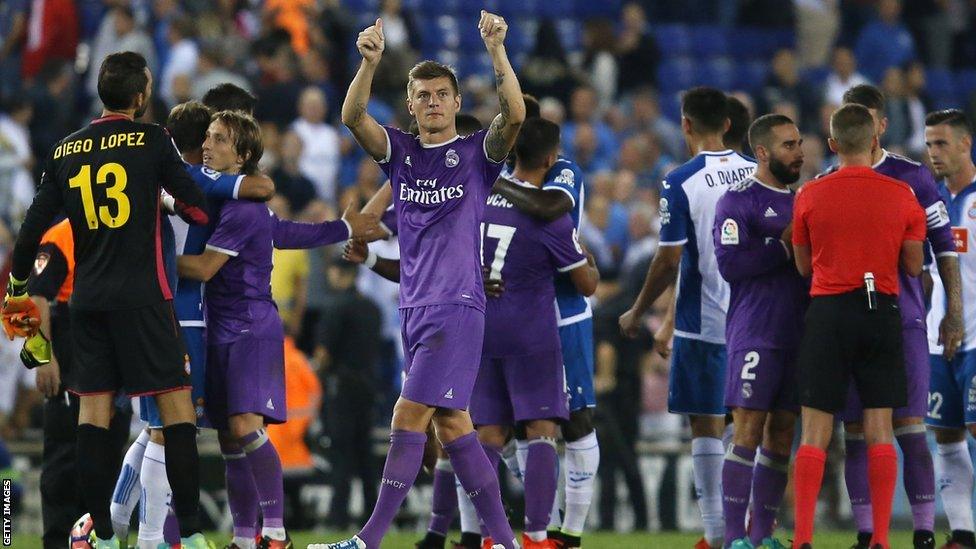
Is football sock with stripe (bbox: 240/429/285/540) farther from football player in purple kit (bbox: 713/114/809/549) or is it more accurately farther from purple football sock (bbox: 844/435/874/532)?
purple football sock (bbox: 844/435/874/532)

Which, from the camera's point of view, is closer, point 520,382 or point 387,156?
point 387,156

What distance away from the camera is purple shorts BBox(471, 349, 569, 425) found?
9.58 m

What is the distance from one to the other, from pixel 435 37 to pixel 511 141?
42.4 ft

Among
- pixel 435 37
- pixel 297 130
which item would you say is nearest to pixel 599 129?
pixel 435 37

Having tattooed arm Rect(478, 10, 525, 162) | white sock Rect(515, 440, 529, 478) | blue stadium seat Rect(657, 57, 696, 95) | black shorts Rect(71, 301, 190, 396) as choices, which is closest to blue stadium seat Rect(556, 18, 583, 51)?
blue stadium seat Rect(657, 57, 696, 95)

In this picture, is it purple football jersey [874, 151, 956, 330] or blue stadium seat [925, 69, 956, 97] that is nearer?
purple football jersey [874, 151, 956, 330]

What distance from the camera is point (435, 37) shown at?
68.7 feet

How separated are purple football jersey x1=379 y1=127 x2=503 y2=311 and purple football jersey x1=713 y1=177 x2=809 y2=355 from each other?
5.17 feet

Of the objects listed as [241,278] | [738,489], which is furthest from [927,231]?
[241,278]

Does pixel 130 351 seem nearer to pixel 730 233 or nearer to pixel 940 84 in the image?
pixel 730 233

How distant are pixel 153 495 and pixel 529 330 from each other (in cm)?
237

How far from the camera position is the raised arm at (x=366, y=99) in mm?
8164

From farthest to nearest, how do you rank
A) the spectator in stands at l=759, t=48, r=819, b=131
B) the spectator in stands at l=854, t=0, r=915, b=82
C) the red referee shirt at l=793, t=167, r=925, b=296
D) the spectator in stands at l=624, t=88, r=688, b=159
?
the spectator in stands at l=854, t=0, r=915, b=82 → the spectator in stands at l=759, t=48, r=819, b=131 → the spectator in stands at l=624, t=88, r=688, b=159 → the red referee shirt at l=793, t=167, r=925, b=296

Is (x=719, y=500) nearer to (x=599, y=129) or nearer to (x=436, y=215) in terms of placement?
(x=436, y=215)
